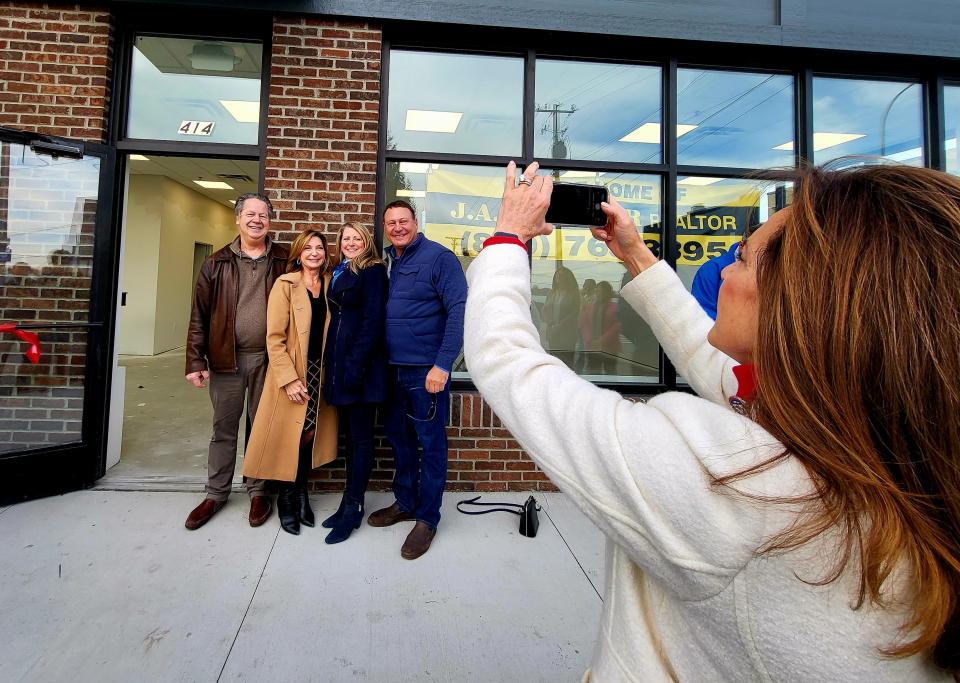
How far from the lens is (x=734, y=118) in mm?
4477

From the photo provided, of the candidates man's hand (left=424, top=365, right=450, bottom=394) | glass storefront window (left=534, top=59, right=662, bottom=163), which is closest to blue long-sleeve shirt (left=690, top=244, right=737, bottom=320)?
man's hand (left=424, top=365, right=450, bottom=394)

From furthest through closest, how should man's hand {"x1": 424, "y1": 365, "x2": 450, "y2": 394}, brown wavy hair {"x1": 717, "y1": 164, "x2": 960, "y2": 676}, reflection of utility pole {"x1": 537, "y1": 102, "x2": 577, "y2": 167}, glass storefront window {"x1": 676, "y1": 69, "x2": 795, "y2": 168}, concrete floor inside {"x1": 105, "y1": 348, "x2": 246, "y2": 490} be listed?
glass storefront window {"x1": 676, "y1": 69, "x2": 795, "y2": 168} < reflection of utility pole {"x1": 537, "y1": 102, "x2": 577, "y2": 167} < concrete floor inside {"x1": 105, "y1": 348, "x2": 246, "y2": 490} < man's hand {"x1": 424, "y1": 365, "x2": 450, "y2": 394} < brown wavy hair {"x1": 717, "y1": 164, "x2": 960, "y2": 676}

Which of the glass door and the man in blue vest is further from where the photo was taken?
the glass door

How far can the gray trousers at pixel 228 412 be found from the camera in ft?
11.4

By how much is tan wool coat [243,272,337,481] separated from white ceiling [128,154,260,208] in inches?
263

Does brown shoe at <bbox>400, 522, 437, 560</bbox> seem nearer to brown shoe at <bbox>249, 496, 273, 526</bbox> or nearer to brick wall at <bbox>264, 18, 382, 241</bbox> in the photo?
brown shoe at <bbox>249, 496, 273, 526</bbox>

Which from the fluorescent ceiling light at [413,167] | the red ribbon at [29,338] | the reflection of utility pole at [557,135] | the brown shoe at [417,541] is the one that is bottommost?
the brown shoe at [417,541]

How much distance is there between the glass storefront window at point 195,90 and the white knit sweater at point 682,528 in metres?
4.03

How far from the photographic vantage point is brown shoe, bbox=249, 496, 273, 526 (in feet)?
10.8

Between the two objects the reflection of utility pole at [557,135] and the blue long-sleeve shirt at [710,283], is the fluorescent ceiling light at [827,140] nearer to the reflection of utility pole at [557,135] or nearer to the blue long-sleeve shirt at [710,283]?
the reflection of utility pole at [557,135]

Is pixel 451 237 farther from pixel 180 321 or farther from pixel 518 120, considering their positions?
pixel 180 321

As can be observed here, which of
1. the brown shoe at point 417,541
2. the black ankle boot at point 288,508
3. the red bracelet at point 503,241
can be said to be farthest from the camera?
the black ankle boot at point 288,508

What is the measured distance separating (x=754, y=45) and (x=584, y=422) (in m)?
4.70

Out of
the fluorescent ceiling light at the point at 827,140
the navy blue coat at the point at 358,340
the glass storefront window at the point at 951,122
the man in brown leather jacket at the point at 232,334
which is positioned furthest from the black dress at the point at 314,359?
the glass storefront window at the point at 951,122
